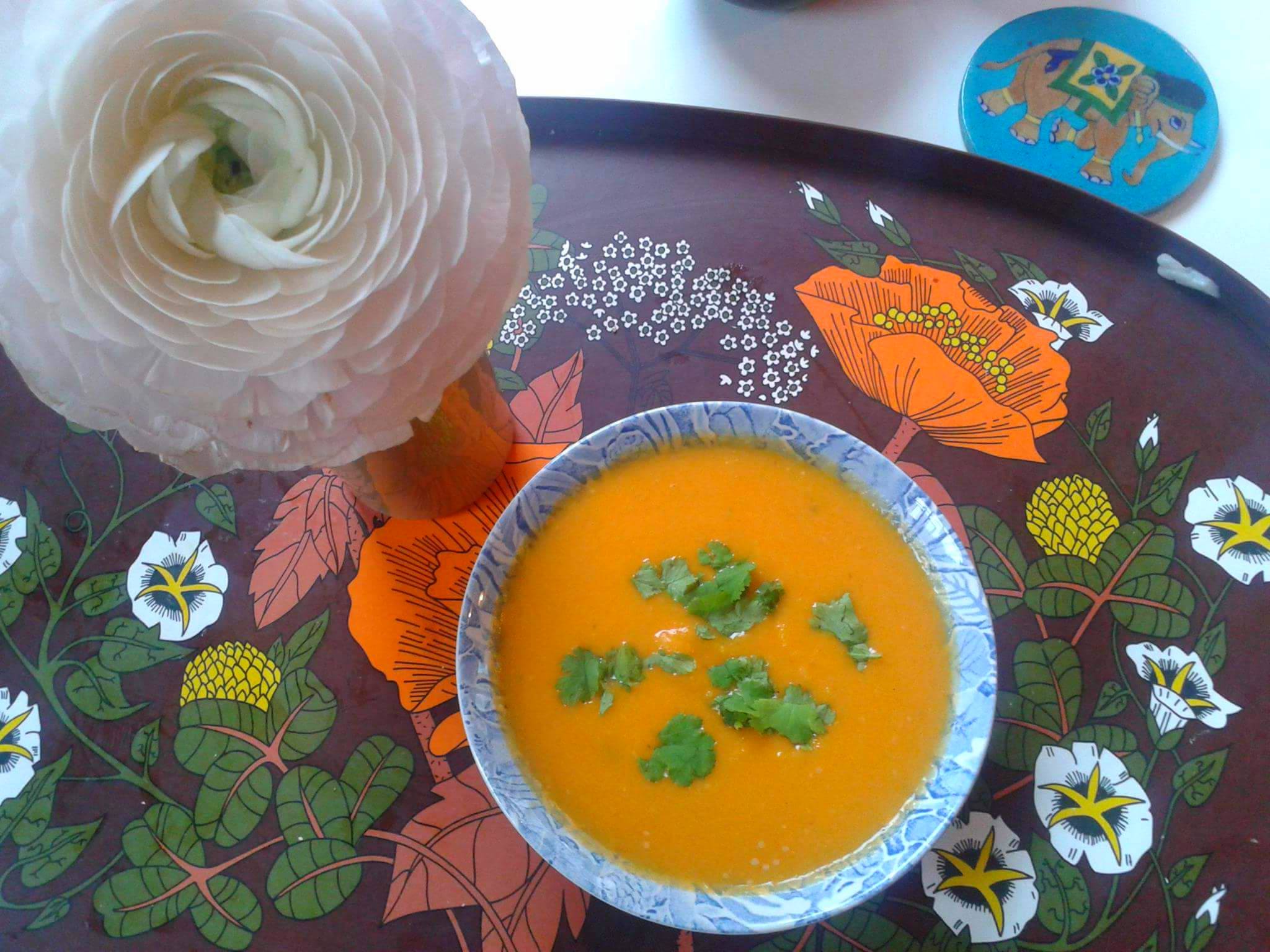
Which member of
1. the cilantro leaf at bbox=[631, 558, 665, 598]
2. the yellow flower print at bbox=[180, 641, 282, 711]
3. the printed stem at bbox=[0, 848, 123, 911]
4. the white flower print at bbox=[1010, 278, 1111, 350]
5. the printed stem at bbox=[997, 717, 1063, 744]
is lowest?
the printed stem at bbox=[0, 848, 123, 911]

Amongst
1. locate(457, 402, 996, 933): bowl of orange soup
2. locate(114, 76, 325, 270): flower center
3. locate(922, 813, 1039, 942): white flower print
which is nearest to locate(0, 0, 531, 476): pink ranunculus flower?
locate(114, 76, 325, 270): flower center

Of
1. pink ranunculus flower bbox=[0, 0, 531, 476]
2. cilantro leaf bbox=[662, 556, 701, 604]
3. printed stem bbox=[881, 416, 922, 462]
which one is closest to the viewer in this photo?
pink ranunculus flower bbox=[0, 0, 531, 476]

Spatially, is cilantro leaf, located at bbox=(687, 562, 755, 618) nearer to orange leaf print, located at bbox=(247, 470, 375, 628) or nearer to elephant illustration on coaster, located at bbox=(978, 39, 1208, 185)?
orange leaf print, located at bbox=(247, 470, 375, 628)

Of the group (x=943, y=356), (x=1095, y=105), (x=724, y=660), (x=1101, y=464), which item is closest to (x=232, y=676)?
(x=724, y=660)

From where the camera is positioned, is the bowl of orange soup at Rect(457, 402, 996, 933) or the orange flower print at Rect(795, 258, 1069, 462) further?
the orange flower print at Rect(795, 258, 1069, 462)

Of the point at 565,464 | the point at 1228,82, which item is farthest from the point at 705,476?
the point at 1228,82

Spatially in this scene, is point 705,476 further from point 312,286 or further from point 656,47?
point 656,47

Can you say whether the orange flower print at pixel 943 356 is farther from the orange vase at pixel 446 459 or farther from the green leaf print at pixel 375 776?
the green leaf print at pixel 375 776

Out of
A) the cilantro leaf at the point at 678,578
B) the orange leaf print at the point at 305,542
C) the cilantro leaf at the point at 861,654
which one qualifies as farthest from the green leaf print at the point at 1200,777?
the orange leaf print at the point at 305,542
